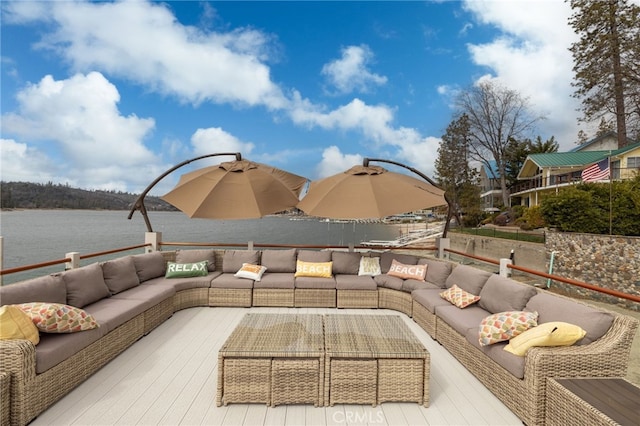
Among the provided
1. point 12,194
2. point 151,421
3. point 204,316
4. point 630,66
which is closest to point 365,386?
point 151,421

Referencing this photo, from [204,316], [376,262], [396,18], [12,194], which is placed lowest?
[204,316]

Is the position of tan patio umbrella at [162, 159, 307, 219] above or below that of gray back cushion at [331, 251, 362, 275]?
above

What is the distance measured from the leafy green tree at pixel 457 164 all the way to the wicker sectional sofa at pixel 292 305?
879 inches

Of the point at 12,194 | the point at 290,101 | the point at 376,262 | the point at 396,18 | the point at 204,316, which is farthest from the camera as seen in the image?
the point at 12,194

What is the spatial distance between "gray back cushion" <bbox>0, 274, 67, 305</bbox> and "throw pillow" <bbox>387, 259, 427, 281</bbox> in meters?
4.09

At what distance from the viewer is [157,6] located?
23.5 ft

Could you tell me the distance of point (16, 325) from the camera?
7.04 feet

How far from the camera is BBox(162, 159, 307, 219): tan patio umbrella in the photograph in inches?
189

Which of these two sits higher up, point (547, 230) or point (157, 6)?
point (157, 6)

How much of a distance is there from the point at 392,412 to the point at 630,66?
20.4m

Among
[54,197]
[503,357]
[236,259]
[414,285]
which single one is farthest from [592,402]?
[54,197]

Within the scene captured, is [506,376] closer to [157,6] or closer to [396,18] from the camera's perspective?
[157,6]

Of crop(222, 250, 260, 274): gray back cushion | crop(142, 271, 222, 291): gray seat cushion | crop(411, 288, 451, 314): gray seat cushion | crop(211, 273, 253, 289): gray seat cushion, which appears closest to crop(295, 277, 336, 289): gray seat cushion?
crop(211, 273, 253, 289): gray seat cushion

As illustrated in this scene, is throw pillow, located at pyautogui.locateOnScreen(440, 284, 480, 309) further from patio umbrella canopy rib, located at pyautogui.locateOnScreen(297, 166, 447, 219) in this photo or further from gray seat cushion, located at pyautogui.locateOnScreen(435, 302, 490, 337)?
patio umbrella canopy rib, located at pyautogui.locateOnScreen(297, 166, 447, 219)
